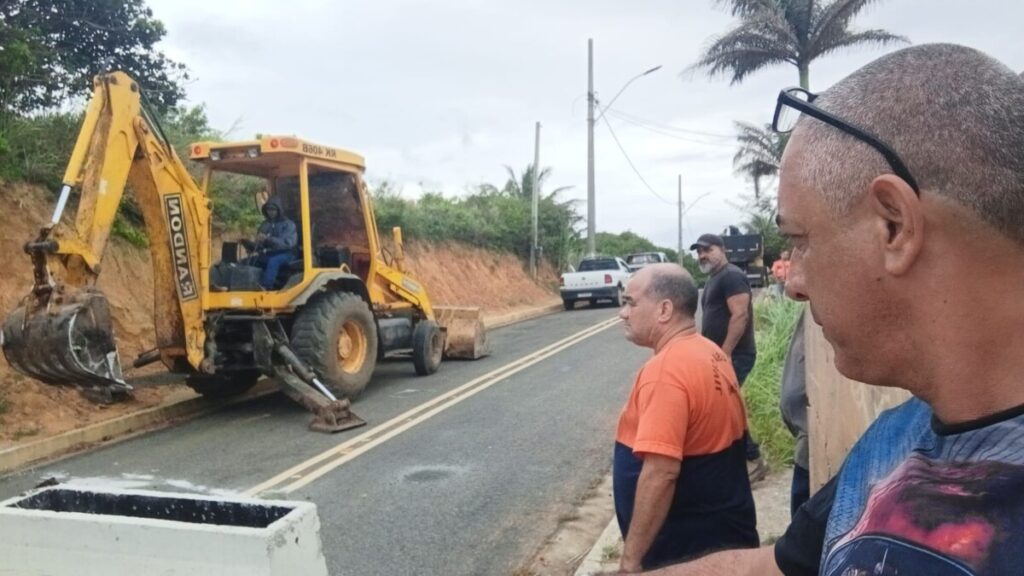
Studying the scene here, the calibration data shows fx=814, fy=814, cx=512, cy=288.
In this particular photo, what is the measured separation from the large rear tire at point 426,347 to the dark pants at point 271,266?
2778mm

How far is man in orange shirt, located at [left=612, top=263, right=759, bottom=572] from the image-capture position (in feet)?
9.21

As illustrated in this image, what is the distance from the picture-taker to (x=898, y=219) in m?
1.01

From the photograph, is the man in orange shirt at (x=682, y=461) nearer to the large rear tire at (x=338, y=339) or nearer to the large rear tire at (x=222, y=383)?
the large rear tire at (x=338, y=339)

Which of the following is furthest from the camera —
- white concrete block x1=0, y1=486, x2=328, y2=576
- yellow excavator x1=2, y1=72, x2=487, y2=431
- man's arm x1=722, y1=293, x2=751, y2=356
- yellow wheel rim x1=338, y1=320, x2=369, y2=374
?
yellow wheel rim x1=338, y1=320, x2=369, y2=374

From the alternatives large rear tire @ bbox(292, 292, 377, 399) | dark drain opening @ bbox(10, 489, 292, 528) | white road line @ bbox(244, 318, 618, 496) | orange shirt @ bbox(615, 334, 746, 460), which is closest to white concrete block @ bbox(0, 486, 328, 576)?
dark drain opening @ bbox(10, 489, 292, 528)

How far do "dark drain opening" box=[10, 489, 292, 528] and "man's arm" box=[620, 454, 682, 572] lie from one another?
1201mm

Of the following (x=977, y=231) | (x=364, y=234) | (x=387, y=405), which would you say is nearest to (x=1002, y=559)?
(x=977, y=231)

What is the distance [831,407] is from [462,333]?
395 inches

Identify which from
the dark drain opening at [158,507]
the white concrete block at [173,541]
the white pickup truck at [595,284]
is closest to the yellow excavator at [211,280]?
the dark drain opening at [158,507]

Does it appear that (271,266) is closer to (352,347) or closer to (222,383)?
(352,347)

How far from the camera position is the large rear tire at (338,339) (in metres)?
8.70

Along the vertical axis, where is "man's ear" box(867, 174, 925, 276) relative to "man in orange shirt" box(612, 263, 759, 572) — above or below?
above

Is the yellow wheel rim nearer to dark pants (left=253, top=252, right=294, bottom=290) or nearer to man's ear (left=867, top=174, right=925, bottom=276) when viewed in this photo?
dark pants (left=253, top=252, right=294, bottom=290)

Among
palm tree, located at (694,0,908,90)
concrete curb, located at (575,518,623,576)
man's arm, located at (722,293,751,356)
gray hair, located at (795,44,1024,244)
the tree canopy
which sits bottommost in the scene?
concrete curb, located at (575,518,623,576)
